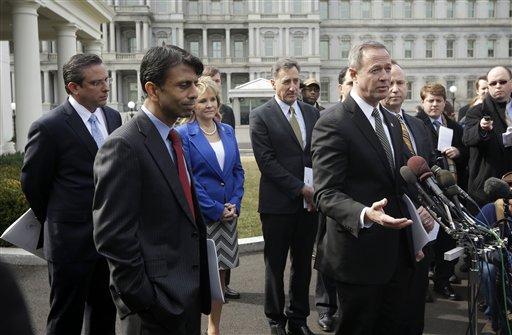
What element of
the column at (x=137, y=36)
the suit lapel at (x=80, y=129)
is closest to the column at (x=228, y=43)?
the column at (x=137, y=36)

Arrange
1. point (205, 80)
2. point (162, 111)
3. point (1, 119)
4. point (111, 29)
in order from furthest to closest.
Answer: point (111, 29) < point (1, 119) < point (205, 80) < point (162, 111)

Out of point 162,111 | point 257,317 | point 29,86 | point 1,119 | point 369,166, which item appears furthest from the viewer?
point 1,119

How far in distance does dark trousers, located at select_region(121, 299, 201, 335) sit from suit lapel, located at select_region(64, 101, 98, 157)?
1.51m

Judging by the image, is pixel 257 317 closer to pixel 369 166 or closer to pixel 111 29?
pixel 369 166

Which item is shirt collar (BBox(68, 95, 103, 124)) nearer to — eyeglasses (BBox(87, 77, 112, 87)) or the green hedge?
eyeglasses (BBox(87, 77, 112, 87))

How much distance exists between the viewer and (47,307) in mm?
5715

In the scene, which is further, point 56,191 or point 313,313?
point 313,313

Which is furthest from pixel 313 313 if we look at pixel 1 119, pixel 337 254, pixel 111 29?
pixel 111 29

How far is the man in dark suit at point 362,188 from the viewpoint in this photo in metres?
3.36

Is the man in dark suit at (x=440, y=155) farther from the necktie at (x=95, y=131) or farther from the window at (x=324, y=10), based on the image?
the window at (x=324, y=10)

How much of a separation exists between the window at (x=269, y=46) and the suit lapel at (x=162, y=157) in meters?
76.7

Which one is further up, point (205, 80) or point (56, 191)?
point (205, 80)

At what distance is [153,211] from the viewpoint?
271 centimetres

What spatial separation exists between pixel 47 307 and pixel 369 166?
13.1ft
